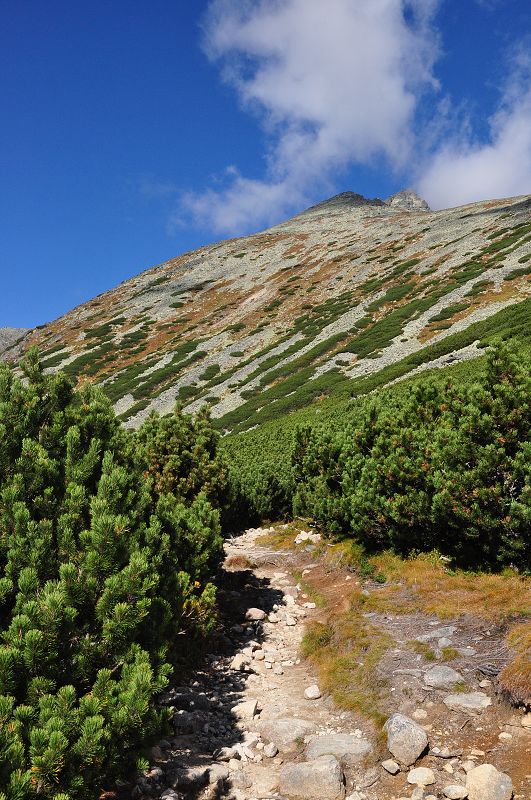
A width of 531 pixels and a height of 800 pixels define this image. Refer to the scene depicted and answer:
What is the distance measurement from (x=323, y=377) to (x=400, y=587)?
35.9 m

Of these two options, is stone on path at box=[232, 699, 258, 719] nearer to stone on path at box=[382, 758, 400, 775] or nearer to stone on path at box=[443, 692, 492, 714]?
stone on path at box=[382, 758, 400, 775]

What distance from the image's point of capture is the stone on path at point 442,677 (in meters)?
5.93

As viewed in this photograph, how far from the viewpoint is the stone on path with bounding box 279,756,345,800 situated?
4852 millimetres

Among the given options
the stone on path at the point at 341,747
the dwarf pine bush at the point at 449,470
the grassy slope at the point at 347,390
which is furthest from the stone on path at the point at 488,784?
the grassy slope at the point at 347,390

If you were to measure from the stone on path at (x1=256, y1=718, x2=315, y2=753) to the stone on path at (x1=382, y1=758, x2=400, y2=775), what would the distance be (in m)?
1.12

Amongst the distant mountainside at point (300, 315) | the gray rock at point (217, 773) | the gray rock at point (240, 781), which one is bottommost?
the gray rock at point (240, 781)

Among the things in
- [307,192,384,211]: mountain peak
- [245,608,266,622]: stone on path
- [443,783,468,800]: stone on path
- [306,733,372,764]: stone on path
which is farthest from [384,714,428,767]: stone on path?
[307,192,384,211]: mountain peak

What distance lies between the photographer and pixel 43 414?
19.8 feet

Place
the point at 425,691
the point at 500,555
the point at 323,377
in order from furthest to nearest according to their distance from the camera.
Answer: the point at 323,377
the point at 500,555
the point at 425,691

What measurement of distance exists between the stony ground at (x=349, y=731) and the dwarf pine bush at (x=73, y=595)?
1.28 metres

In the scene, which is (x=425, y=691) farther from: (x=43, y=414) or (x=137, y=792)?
(x=43, y=414)

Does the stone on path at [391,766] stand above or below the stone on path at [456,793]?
above

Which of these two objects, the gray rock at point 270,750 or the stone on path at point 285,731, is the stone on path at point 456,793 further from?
the gray rock at point 270,750

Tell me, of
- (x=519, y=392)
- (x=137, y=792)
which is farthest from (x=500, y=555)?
(x=137, y=792)
